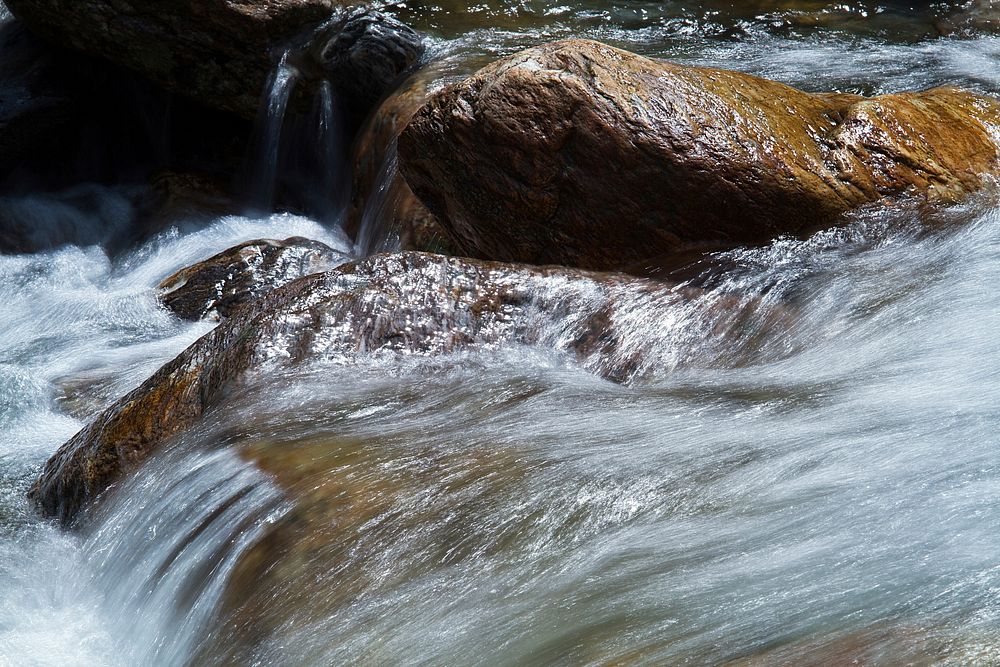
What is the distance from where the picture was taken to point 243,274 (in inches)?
273

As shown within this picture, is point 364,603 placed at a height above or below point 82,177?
below

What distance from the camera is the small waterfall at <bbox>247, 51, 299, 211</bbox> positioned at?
9.29 meters

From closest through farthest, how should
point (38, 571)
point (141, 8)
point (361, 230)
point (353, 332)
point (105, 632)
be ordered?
point (105, 632) < point (38, 571) < point (353, 332) < point (361, 230) < point (141, 8)

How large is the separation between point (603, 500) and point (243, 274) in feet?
14.3

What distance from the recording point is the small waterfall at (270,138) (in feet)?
30.5

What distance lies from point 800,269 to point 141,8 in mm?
6774

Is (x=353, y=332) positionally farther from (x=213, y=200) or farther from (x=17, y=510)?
(x=213, y=200)

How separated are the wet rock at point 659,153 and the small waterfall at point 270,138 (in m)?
3.93

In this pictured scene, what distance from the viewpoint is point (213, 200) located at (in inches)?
370

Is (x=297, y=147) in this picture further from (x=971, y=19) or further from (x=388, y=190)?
(x=971, y=19)

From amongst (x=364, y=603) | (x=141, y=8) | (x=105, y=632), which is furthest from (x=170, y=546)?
(x=141, y=8)

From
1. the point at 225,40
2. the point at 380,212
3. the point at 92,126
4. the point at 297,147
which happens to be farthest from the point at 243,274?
the point at 92,126

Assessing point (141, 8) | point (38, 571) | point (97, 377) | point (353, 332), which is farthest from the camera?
point (141, 8)

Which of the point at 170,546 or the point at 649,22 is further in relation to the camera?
the point at 649,22
